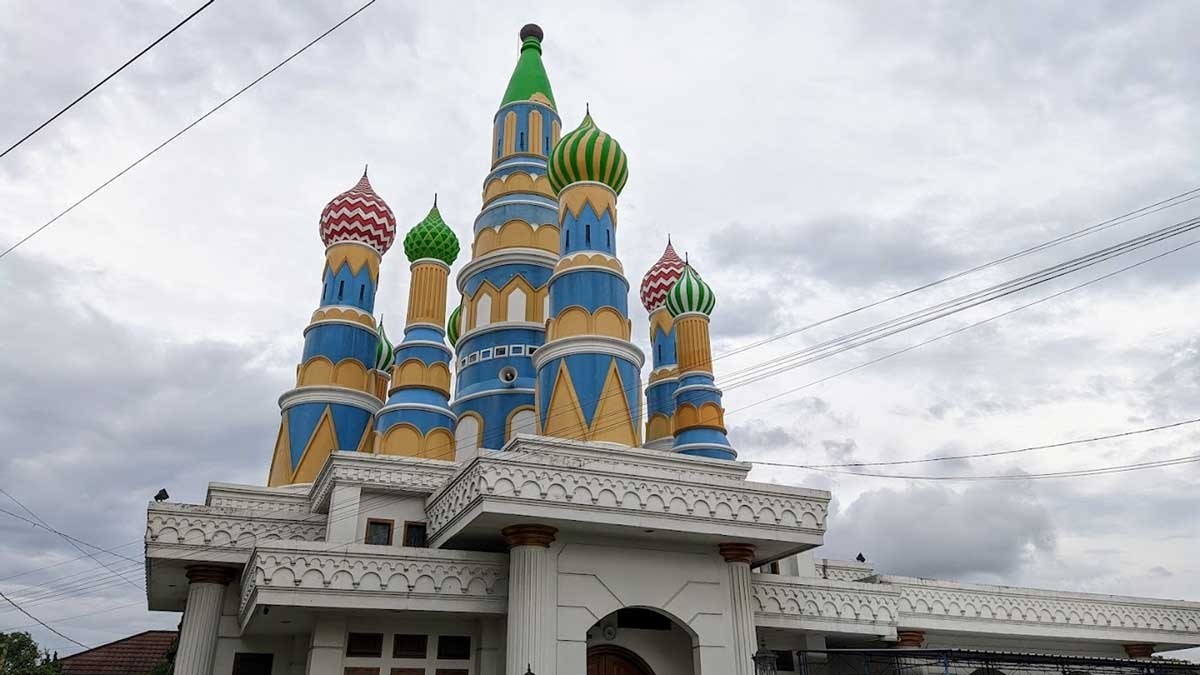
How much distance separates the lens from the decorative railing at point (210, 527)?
1627cm

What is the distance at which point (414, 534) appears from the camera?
1703cm

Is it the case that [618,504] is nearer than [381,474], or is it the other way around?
[618,504]

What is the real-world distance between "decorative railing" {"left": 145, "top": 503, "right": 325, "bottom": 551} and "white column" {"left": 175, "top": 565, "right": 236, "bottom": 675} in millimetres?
632

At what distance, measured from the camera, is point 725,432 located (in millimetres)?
23672

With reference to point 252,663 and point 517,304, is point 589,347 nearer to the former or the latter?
point 517,304

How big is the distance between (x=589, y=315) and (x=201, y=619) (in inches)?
388

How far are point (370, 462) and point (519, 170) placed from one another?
1169 cm

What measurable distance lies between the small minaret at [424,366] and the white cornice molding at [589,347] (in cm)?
467

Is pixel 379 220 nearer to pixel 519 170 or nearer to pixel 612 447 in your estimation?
pixel 519 170

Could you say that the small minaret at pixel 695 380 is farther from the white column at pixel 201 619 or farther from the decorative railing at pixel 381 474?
the white column at pixel 201 619

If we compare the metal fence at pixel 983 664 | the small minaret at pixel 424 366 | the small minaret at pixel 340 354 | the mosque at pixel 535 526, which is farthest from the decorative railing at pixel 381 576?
the small minaret at pixel 340 354

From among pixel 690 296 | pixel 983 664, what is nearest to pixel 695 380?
pixel 690 296

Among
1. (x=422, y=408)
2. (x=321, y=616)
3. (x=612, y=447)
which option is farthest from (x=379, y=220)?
(x=321, y=616)

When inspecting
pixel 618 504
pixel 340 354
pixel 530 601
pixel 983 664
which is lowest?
pixel 983 664
